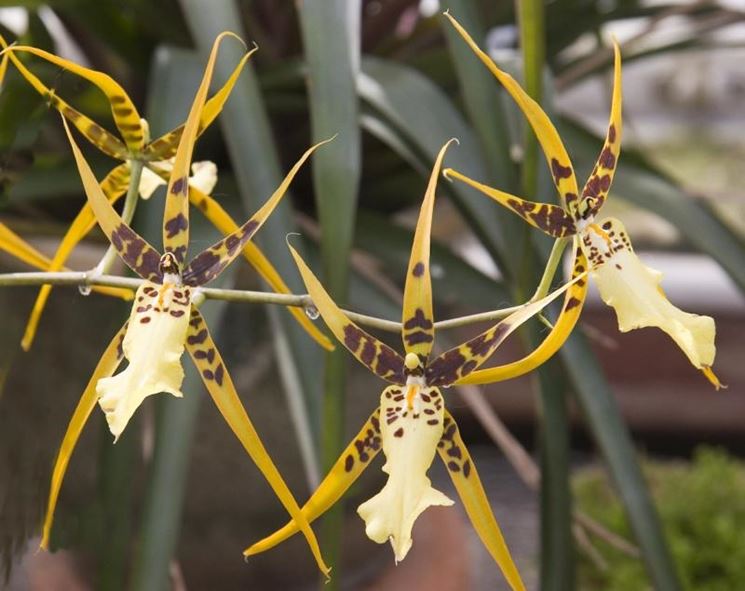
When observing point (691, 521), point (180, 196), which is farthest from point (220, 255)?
point (691, 521)

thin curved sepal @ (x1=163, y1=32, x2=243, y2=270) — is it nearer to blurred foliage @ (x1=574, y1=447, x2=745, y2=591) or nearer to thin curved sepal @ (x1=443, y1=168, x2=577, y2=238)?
thin curved sepal @ (x1=443, y1=168, x2=577, y2=238)

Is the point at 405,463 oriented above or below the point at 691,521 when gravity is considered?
below

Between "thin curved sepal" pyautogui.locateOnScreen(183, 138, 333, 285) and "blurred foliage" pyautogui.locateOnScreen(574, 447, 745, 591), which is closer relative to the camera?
"thin curved sepal" pyautogui.locateOnScreen(183, 138, 333, 285)

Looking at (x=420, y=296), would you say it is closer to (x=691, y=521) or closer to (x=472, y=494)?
(x=472, y=494)

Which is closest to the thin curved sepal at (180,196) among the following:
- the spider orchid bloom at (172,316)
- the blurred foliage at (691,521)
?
the spider orchid bloom at (172,316)

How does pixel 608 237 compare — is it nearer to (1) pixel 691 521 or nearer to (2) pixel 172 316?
(2) pixel 172 316

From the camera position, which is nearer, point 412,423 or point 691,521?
point 412,423

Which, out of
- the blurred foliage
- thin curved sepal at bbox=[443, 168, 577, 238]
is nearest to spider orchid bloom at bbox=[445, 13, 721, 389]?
thin curved sepal at bbox=[443, 168, 577, 238]
